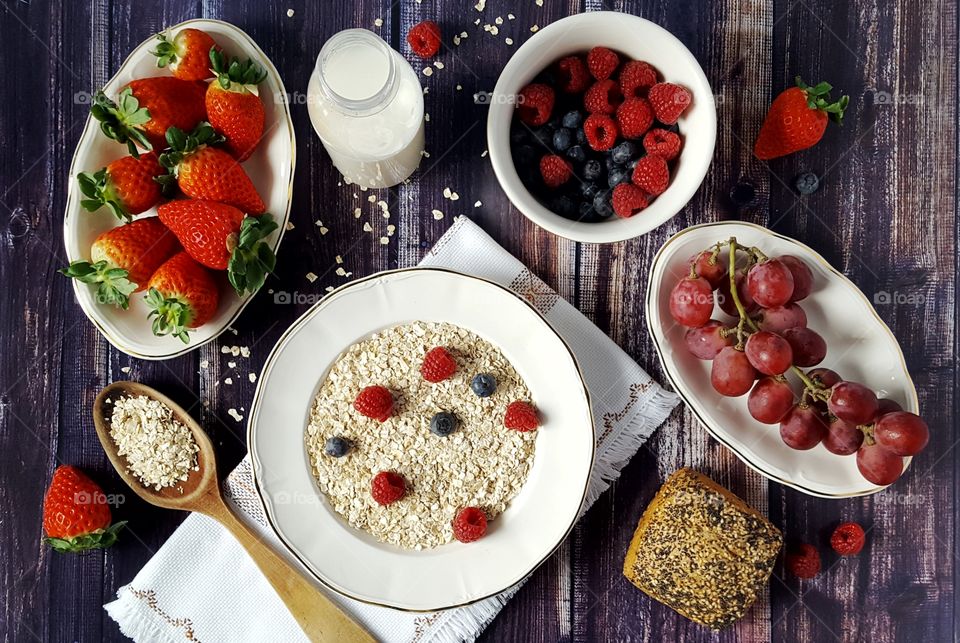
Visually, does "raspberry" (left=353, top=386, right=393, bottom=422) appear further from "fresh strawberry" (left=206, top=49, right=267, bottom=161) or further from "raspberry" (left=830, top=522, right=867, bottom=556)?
"raspberry" (left=830, top=522, right=867, bottom=556)

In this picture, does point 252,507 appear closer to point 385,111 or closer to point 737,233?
point 385,111

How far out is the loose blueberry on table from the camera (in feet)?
3.78

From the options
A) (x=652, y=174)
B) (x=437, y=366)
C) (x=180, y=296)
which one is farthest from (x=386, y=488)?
(x=652, y=174)

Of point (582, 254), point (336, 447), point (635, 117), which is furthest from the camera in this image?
point (582, 254)

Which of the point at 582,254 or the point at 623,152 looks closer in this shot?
the point at 623,152

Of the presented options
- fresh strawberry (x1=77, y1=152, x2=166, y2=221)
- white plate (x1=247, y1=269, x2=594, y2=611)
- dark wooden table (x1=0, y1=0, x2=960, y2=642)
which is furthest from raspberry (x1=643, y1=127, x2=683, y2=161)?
fresh strawberry (x1=77, y1=152, x2=166, y2=221)

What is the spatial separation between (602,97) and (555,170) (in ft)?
0.46

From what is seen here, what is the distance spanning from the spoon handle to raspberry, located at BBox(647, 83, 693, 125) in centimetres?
101

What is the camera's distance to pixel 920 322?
137 cm

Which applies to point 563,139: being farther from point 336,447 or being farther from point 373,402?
point 336,447

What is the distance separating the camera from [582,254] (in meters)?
1.35

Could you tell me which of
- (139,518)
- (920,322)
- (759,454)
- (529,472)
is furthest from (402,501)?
(920,322)

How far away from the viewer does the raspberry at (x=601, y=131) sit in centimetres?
115

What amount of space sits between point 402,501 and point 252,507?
28 cm
